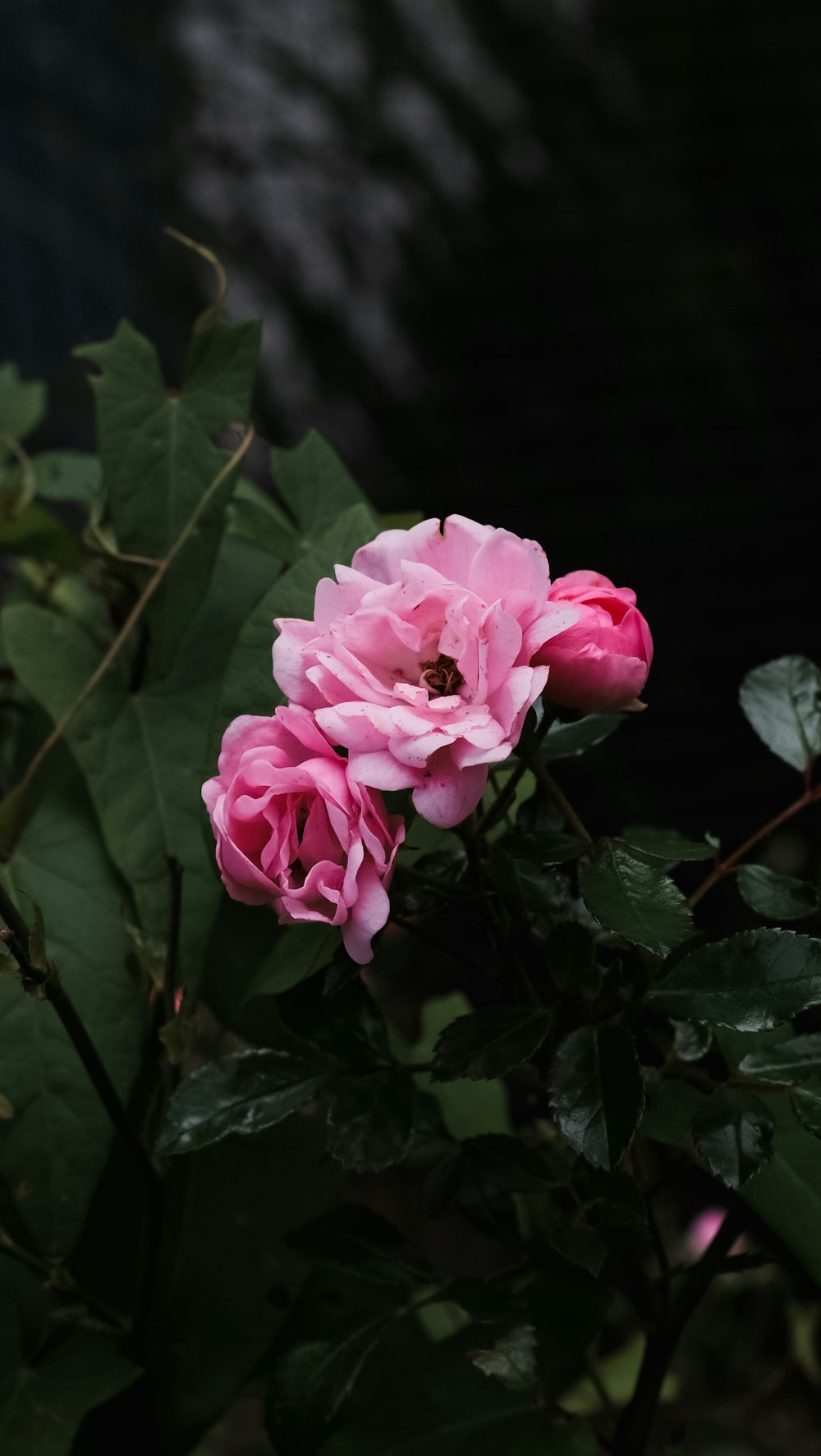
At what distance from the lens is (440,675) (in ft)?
1.18

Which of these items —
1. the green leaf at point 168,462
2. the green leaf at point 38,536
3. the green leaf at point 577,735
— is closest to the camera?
the green leaf at point 577,735

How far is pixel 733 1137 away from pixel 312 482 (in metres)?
0.38

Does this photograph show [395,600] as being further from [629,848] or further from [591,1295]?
[591,1295]

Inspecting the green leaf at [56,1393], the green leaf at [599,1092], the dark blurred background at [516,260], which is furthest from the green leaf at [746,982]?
the dark blurred background at [516,260]

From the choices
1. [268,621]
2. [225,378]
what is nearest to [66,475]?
[225,378]

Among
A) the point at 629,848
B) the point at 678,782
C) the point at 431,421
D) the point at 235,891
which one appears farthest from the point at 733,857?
the point at 431,421

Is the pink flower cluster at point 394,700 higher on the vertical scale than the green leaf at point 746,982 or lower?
higher

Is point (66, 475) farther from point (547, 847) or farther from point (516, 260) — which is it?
point (516, 260)

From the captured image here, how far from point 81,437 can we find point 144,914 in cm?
197

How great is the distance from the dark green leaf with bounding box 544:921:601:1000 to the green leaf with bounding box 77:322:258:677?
233 mm

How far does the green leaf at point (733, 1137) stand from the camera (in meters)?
0.36

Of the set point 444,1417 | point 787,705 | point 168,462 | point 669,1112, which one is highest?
point 168,462

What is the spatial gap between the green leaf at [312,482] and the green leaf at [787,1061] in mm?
324

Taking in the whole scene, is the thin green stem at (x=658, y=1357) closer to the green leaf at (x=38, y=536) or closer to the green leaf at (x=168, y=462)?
the green leaf at (x=168, y=462)
